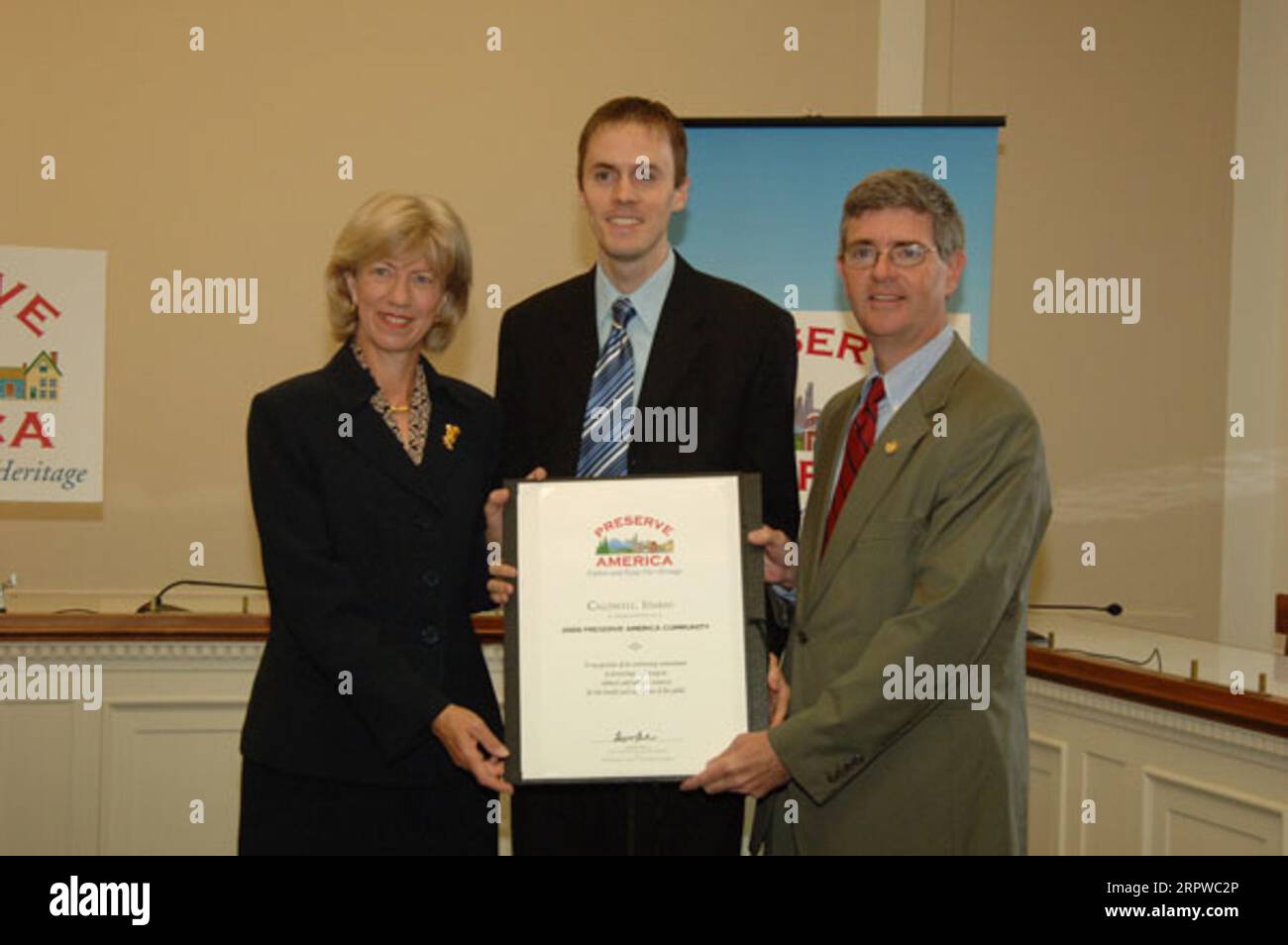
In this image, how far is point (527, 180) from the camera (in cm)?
579

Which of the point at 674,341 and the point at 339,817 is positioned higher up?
the point at 674,341

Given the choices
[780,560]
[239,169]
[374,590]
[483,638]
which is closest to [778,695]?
[780,560]

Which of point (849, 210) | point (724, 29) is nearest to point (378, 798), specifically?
point (849, 210)

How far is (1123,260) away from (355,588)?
457 centimetres

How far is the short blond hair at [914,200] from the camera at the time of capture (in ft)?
8.65

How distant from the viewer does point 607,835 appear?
2754 mm

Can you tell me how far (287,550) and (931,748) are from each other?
1172 millimetres

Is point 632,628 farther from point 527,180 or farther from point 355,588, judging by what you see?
point 527,180

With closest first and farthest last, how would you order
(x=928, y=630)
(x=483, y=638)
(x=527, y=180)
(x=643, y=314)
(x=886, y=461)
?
(x=928, y=630) → (x=886, y=461) → (x=643, y=314) → (x=483, y=638) → (x=527, y=180)

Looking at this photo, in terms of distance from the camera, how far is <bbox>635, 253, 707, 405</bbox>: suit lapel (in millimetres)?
2844

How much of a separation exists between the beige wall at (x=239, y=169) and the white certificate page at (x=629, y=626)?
3128mm
